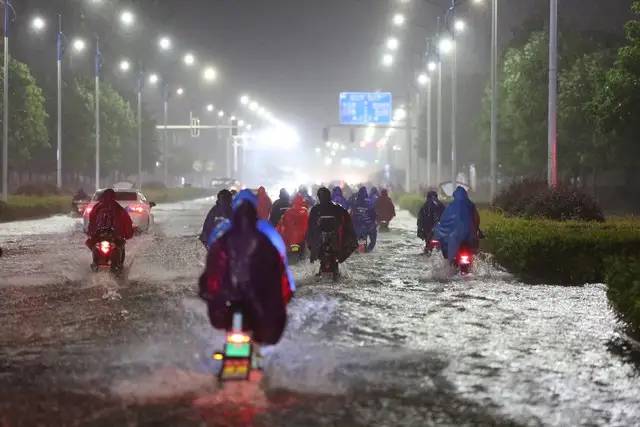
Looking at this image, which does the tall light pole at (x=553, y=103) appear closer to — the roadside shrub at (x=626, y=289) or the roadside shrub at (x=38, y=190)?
the roadside shrub at (x=626, y=289)

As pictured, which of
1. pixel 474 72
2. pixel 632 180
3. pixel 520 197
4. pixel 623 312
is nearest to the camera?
pixel 623 312

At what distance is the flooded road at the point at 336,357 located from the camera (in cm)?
743

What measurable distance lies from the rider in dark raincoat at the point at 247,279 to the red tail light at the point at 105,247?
974cm

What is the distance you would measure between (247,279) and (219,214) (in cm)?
1006

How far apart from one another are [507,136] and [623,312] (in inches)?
1695

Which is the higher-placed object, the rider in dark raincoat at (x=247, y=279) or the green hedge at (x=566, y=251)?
the rider in dark raincoat at (x=247, y=279)

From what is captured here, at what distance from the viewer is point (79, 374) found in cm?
878

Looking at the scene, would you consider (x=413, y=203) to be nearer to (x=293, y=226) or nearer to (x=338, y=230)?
(x=293, y=226)

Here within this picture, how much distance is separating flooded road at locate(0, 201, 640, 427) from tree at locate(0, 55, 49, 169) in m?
38.9

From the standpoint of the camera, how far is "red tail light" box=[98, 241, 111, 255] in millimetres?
17906

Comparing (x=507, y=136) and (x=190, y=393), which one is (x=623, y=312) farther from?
(x=507, y=136)

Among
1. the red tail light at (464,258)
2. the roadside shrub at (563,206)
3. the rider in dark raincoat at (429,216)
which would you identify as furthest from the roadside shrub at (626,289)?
the roadside shrub at (563,206)

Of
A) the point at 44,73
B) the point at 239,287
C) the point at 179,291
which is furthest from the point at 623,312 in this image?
the point at 44,73

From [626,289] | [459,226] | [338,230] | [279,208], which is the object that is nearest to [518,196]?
[279,208]
